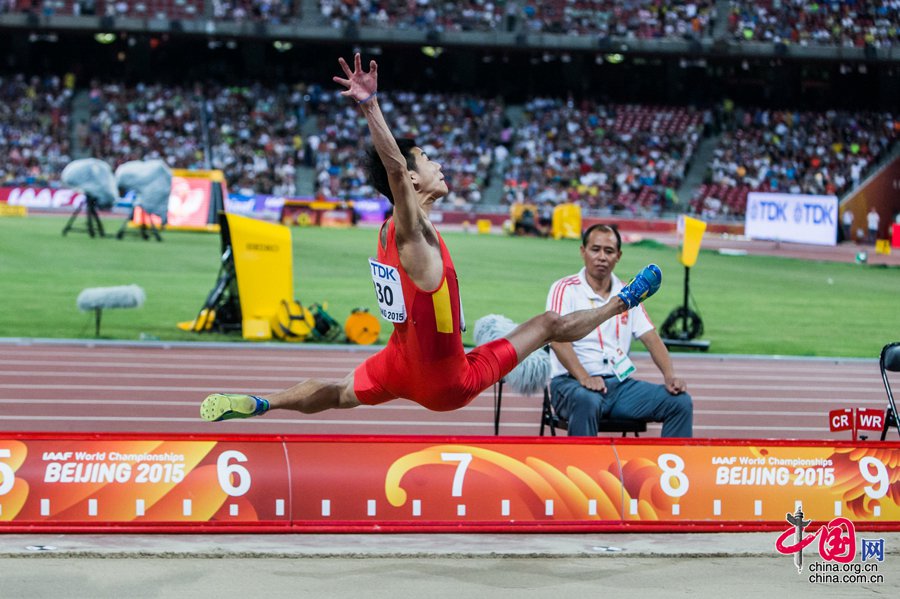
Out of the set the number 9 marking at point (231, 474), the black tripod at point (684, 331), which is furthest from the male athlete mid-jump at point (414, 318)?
the black tripod at point (684, 331)

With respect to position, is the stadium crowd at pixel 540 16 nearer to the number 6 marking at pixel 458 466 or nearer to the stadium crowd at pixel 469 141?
the stadium crowd at pixel 469 141

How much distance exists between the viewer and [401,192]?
4.71 m

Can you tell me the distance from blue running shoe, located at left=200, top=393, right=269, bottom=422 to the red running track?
9.32ft

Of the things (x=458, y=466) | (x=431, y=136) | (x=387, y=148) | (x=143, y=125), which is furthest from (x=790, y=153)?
(x=387, y=148)

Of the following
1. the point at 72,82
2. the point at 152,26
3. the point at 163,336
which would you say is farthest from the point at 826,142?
the point at 163,336

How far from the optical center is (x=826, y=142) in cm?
4456

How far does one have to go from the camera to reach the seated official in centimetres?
651

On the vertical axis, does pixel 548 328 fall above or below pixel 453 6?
below

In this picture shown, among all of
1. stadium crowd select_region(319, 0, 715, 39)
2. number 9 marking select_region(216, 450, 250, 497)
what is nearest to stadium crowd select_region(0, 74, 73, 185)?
stadium crowd select_region(319, 0, 715, 39)

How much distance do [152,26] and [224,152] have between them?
5.56 m

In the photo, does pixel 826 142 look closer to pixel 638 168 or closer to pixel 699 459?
pixel 638 168

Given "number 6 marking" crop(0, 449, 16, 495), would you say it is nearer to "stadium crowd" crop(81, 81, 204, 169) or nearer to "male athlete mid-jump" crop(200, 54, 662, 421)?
"male athlete mid-jump" crop(200, 54, 662, 421)

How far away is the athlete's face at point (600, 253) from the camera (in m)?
6.70

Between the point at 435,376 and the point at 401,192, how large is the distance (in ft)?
2.77
